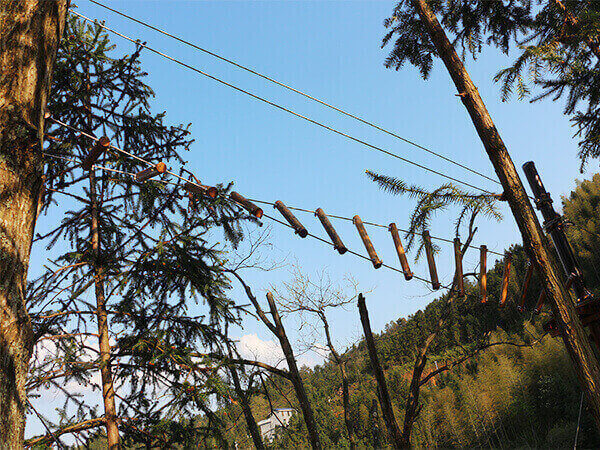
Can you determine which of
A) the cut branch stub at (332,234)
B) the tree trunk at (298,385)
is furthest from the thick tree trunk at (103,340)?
the tree trunk at (298,385)

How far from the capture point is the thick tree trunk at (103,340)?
5.59 metres

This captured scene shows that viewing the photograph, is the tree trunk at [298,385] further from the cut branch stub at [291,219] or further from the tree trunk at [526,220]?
the tree trunk at [526,220]

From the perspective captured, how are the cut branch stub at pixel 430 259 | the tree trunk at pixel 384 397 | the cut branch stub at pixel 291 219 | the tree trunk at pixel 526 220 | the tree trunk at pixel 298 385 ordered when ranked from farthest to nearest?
1. the tree trunk at pixel 298 385
2. the tree trunk at pixel 384 397
3. the cut branch stub at pixel 430 259
4. the tree trunk at pixel 526 220
5. the cut branch stub at pixel 291 219

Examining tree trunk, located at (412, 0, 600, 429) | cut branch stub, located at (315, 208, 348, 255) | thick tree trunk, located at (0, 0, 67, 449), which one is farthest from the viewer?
tree trunk, located at (412, 0, 600, 429)

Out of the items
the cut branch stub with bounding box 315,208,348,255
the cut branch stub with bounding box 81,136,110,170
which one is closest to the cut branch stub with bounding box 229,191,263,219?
the cut branch stub with bounding box 315,208,348,255

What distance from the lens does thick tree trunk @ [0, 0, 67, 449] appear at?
2.71m

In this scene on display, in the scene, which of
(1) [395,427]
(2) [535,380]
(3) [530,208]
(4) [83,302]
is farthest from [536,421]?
(4) [83,302]

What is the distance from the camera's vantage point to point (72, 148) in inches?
265

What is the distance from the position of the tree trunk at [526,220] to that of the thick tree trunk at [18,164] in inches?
203

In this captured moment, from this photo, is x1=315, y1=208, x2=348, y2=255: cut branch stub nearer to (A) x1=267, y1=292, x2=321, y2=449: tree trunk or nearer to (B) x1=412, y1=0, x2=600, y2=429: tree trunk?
(B) x1=412, y1=0, x2=600, y2=429: tree trunk

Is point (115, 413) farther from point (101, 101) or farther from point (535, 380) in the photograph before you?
point (535, 380)

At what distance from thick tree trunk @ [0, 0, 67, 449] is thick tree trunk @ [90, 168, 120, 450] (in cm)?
305

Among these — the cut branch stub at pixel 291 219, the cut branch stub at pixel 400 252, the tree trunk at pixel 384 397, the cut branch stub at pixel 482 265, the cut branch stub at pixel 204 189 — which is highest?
the cut branch stub at pixel 204 189

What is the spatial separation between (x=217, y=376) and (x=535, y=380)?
14575 millimetres
